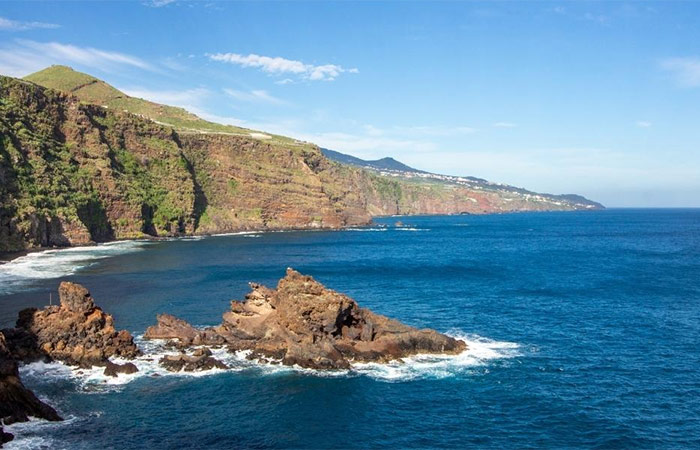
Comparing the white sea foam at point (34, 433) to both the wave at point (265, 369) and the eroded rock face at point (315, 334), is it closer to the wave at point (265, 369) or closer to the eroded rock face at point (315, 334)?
the wave at point (265, 369)

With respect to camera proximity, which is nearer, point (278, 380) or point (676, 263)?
point (278, 380)

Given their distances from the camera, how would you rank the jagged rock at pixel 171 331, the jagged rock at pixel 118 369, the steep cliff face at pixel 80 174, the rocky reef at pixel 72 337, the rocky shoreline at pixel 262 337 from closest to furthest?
the jagged rock at pixel 118 369
the rocky reef at pixel 72 337
the rocky shoreline at pixel 262 337
the jagged rock at pixel 171 331
the steep cliff face at pixel 80 174

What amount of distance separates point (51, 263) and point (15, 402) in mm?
75058

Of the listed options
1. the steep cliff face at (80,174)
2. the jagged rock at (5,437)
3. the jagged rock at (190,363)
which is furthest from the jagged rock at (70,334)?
the steep cliff face at (80,174)

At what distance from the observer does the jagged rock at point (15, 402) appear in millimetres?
34656

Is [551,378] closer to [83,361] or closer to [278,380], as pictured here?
[278,380]

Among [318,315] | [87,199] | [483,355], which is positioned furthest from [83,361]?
[87,199]

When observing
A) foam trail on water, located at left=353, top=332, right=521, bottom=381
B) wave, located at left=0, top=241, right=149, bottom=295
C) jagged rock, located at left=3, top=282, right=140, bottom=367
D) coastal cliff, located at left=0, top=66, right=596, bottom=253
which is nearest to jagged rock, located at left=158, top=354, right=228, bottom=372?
jagged rock, located at left=3, top=282, right=140, bottom=367

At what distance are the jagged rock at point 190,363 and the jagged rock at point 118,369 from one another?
103 inches

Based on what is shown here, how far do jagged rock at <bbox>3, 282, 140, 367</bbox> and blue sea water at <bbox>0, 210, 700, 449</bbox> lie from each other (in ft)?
7.35

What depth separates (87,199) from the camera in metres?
139

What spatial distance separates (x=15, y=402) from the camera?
35.3m

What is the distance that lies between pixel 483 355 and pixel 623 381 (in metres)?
11.8

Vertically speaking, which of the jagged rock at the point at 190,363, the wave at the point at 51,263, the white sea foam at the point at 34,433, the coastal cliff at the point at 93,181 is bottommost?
the wave at the point at 51,263
